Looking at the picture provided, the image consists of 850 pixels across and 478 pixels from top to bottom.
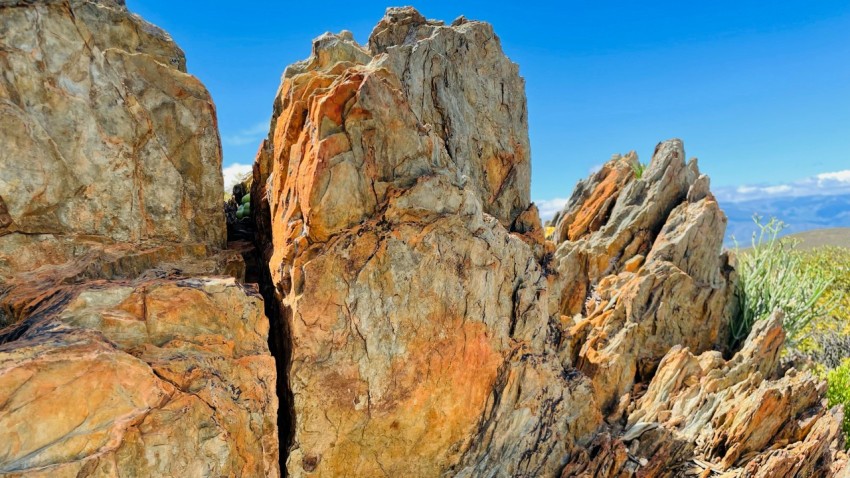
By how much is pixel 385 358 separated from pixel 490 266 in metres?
3.19

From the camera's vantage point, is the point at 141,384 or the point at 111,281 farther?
the point at 111,281

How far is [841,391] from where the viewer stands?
874 inches

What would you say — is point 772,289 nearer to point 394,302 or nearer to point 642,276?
point 642,276

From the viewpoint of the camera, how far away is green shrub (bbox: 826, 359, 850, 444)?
68.4ft

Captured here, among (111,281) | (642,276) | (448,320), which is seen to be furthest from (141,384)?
(642,276)

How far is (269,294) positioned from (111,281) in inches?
133

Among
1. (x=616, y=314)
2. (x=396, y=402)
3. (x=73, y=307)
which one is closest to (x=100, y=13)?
(x=73, y=307)

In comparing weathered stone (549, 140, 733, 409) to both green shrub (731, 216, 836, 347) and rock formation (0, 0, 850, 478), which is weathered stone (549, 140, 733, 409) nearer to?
green shrub (731, 216, 836, 347)

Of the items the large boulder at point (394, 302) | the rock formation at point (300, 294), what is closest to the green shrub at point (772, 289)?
the rock formation at point (300, 294)

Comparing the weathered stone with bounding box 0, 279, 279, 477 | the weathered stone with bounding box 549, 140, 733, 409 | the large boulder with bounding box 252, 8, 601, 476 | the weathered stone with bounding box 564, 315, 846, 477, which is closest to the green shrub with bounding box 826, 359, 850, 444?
the weathered stone with bounding box 564, 315, 846, 477

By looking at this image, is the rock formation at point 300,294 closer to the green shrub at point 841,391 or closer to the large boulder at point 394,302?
the large boulder at point 394,302

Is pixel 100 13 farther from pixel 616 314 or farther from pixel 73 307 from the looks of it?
pixel 616 314

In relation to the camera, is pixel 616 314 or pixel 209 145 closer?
pixel 209 145

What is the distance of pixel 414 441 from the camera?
36.1 ft
